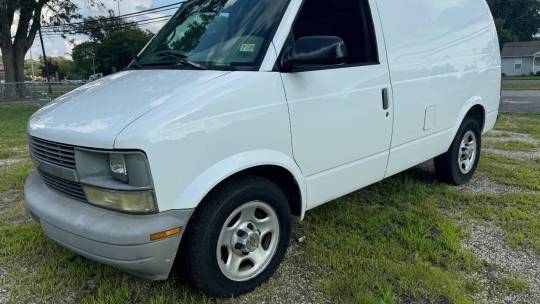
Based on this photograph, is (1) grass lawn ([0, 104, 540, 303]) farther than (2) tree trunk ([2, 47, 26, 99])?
No

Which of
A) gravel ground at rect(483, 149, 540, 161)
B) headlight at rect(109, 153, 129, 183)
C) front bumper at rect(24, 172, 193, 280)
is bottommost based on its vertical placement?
gravel ground at rect(483, 149, 540, 161)

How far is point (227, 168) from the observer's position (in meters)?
2.48

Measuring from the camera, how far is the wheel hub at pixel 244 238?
2.73 m

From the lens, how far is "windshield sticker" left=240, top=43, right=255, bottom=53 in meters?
2.82

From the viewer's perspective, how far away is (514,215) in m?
4.00

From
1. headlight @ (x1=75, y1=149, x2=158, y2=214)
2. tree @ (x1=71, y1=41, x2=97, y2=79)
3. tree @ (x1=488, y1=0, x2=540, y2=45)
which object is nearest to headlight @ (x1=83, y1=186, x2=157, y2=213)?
headlight @ (x1=75, y1=149, x2=158, y2=214)

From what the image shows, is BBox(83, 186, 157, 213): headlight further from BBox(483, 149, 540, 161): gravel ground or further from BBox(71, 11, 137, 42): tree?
BBox(71, 11, 137, 42): tree

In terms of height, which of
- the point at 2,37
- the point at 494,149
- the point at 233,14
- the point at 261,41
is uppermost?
the point at 2,37

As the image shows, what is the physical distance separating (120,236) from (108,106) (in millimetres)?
812

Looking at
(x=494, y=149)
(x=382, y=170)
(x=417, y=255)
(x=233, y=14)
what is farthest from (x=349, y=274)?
(x=494, y=149)

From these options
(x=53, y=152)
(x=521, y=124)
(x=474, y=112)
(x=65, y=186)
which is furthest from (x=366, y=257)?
(x=521, y=124)

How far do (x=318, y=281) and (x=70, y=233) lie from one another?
160 cm

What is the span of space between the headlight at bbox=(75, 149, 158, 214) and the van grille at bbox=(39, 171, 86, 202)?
12 cm

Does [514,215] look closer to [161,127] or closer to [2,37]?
[161,127]
